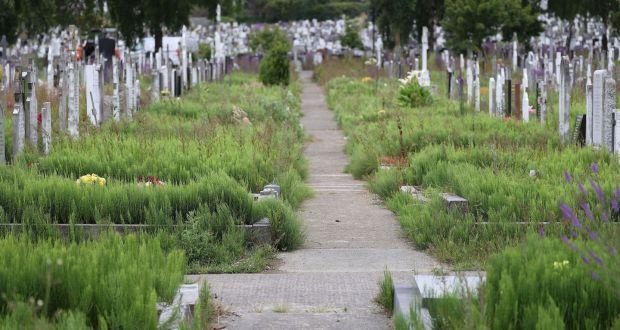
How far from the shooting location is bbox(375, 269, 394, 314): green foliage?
21.9 feet

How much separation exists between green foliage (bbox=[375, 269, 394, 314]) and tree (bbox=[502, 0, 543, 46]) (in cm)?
3518

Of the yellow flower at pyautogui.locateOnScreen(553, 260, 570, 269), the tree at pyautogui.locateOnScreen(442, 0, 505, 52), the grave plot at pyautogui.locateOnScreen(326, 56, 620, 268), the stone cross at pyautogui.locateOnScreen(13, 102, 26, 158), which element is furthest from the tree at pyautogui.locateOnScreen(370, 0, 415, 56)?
the yellow flower at pyautogui.locateOnScreen(553, 260, 570, 269)

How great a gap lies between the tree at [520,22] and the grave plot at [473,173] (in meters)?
23.3

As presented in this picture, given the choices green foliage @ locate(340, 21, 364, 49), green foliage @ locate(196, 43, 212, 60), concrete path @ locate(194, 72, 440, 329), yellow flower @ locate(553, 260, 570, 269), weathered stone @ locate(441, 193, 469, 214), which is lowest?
concrete path @ locate(194, 72, 440, 329)

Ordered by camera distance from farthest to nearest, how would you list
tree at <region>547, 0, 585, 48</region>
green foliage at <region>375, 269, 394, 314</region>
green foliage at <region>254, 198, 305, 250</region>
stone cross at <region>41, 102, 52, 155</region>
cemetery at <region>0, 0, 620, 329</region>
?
tree at <region>547, 0, 585, 48</region> → stone cross at <region>41, 102, 52, 155</region> → green foliage at <region>254, 198, 305, 250</region> → green foliage at <region>375, 269, 394, 314</region> → cemetery at <region>0, 0, 620, 329</region>

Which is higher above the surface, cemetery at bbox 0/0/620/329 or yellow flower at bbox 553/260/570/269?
yellow flower at bbox 553/260/570/269

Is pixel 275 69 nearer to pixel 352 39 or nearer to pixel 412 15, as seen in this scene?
pixel 412 15

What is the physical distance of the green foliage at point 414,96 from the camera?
21.8 m

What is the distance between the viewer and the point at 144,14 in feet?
136

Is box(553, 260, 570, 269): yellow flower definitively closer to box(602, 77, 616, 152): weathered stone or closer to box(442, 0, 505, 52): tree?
box(602, 77, 616, 152): weathered stone

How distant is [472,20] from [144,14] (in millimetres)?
→ 12067

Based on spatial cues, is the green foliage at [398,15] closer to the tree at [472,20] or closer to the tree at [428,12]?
the tree at [428,12]

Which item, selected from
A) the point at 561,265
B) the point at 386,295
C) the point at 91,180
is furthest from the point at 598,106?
the point at 561,265

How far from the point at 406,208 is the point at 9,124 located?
21.1 feet
